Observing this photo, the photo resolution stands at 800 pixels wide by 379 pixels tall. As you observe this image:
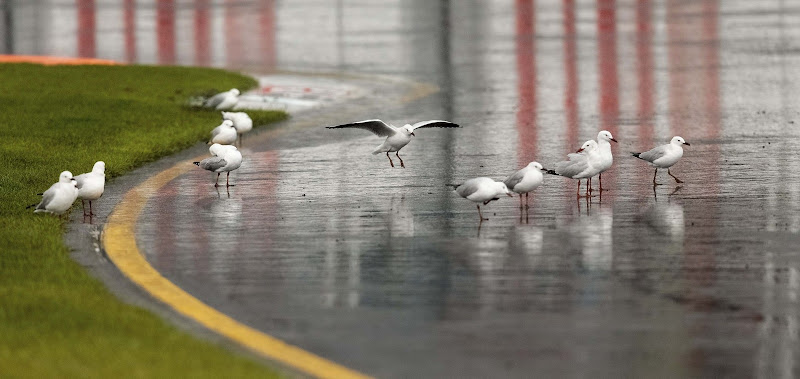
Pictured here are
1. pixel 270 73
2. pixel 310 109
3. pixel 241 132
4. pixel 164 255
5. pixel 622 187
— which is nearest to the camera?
pixel 164 255

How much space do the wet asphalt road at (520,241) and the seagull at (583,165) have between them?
0.76 ft

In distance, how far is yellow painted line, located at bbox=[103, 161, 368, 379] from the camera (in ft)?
24.6

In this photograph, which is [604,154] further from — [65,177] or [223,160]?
[65,177]

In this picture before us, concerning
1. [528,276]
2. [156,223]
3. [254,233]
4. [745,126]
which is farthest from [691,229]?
[745,126]

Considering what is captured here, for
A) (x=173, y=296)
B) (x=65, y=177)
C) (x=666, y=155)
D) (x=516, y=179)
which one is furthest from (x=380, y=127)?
(x=173, y=296)

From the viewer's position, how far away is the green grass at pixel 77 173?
24.5 feet

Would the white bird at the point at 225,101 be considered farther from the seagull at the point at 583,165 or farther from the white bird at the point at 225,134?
the seagull at the point at 583,165

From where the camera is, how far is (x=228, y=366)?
7.30 meters

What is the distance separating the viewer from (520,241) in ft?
36.2

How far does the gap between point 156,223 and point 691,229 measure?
428 centimetres

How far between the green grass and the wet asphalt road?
690mm

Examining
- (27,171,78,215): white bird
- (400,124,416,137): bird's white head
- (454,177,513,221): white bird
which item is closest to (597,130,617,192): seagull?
(454,177,513,221): white bird

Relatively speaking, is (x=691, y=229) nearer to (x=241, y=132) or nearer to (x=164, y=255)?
(x=164, y=255)

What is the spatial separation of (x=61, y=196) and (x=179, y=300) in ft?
10.7
